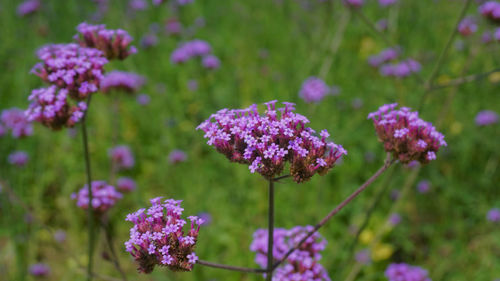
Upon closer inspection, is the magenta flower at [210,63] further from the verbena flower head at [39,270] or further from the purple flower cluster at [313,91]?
the verbena flower head at [39,270]

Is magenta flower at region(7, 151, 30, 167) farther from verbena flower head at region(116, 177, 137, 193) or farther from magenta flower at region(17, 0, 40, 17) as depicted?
magenta flower at region(17, 0, 40, 17)

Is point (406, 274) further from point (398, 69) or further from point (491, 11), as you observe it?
point (398, 69)

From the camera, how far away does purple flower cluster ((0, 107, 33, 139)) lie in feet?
11.8

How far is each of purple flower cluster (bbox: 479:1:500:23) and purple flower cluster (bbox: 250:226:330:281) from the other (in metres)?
2.87

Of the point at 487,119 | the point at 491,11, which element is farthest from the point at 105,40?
the point at 487,119

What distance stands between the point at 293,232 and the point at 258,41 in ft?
18.5

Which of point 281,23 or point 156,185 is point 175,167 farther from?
point 281,23

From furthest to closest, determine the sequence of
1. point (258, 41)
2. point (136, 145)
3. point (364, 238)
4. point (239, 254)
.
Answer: point (258, 41) → point (136, 145) → point (364, 238) → point (239, 254)

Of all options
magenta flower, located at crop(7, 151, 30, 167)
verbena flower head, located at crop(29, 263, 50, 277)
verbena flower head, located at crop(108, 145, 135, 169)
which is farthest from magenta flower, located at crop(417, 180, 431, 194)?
magenta flower, located at crop(7, 151, 30, 167)

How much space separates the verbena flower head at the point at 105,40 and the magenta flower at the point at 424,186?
3.33 metres

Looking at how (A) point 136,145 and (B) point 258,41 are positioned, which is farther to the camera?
(B) point 258,41

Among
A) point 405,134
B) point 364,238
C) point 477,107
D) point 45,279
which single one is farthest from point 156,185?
point 477,107

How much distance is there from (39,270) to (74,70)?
2.54m

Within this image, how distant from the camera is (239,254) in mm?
3844
